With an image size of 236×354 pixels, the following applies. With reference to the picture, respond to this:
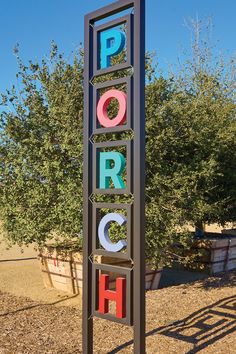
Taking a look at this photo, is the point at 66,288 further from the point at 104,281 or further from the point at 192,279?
the point at 104,281

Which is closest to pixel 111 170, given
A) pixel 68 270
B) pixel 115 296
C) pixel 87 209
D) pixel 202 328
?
pixel 87 209

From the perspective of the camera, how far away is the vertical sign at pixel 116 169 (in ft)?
16.3

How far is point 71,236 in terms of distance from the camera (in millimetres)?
9000

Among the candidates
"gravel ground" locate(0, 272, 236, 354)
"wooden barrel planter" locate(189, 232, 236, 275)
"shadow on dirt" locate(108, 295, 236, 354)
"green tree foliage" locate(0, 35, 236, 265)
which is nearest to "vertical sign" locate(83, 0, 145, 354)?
"gravel ground" locate(0, 272, 236, 354)

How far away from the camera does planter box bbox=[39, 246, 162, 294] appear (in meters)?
9.40

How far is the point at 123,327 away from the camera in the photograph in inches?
287

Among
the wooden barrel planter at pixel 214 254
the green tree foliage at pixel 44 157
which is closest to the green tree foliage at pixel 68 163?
the green tree foliage at pixel 44 157

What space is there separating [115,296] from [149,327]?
2411mm

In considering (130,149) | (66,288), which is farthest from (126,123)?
(66,288)

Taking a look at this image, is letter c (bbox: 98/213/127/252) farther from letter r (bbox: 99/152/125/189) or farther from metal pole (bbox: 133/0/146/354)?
letter r (bbox: 99/152/125/189)

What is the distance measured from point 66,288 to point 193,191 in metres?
3.40

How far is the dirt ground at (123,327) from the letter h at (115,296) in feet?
4.00

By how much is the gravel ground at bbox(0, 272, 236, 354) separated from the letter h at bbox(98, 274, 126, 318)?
4.01ft

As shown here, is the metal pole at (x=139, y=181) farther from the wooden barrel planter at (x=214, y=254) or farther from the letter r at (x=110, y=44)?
the wooden barrel planter at (x=214, y=254)
